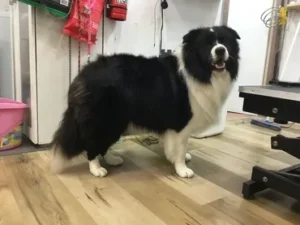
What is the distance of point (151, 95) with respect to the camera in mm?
1633

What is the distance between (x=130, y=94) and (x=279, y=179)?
848 mm

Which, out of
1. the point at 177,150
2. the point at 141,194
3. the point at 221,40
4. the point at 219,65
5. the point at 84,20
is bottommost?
the point at 141,194

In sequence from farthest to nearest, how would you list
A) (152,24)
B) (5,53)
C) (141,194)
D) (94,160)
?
(5,53), (152,24), (94,160), (141,194)

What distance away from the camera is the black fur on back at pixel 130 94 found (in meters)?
1.56

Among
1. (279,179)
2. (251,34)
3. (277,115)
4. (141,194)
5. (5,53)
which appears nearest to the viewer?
(277,115)

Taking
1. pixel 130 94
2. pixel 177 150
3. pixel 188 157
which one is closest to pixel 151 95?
pixel 130 94

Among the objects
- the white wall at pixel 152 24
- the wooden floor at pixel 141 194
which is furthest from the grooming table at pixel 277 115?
the white wall at pixel 152 24

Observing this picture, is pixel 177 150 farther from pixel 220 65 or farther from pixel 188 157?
pixel 220 65

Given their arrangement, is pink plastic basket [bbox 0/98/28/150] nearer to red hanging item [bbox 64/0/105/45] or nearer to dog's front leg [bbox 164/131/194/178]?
red hanging item [bbox 64/0/105/45]

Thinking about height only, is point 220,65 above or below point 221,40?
below

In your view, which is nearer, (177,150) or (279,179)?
(279,179)

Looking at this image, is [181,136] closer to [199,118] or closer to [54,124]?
[199,118]

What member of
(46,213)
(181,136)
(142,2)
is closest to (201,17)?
(142,2)

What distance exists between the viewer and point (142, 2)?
228cm
